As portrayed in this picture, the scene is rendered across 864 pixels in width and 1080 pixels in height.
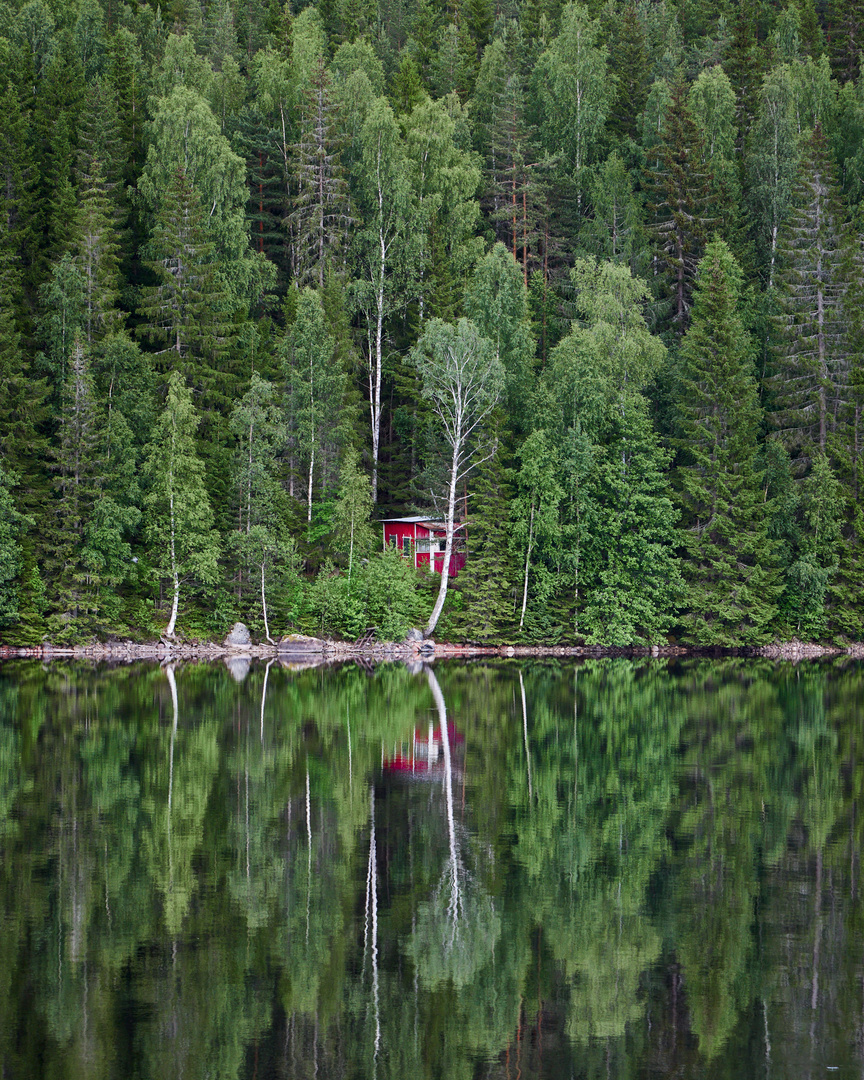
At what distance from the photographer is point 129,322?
64.6 m

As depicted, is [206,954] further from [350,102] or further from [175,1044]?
[350,102]

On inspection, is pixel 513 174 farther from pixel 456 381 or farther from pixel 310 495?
pixel 310 495

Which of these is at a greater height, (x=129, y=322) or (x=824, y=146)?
(x=824, y=146)

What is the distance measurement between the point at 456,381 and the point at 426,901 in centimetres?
4410

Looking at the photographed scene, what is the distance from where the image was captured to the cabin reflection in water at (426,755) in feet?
80.0

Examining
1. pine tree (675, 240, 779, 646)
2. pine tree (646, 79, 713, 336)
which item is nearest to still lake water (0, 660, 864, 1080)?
pine tree (675, 240, 779, 646)

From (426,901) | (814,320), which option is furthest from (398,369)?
(426,901)

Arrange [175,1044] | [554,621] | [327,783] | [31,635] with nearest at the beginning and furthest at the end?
[175,1044] → [327,783] → [31,635] → [554,621]

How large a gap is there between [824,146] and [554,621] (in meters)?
29.3

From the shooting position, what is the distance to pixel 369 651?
187 ft

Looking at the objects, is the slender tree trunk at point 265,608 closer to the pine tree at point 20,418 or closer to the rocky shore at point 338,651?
the rocky shore at point 338,651

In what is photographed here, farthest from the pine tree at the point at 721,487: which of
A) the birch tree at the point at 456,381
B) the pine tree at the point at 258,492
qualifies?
the pine tree at the point at 258,492

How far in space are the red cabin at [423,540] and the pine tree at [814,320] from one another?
17452mm

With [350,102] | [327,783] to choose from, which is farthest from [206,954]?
[350,102]
